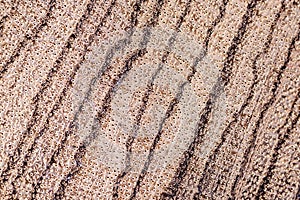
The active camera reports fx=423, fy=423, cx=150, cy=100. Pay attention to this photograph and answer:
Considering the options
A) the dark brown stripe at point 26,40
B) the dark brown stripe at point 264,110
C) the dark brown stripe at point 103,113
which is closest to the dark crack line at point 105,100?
the dark brown stripe at point 103,113

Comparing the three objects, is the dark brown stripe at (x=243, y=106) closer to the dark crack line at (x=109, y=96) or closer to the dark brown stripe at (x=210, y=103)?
the dark brown stripe at (x=210, y=103)

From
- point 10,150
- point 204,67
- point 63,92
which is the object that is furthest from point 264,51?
point 10,150

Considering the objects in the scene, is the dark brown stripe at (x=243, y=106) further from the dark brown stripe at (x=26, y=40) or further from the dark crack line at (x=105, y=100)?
the dark brown stripe at (x=26, y=40)

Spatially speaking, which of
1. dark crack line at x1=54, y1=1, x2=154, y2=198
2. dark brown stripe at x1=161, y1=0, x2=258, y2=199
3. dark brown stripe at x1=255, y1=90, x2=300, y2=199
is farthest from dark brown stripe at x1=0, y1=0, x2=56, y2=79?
dark brown stripe at x1=255, y1=90, x2=300, y2=199

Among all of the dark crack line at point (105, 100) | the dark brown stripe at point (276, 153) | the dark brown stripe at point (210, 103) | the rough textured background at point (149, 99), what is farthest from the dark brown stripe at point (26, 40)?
the dark brown stripe at point (276, 153)

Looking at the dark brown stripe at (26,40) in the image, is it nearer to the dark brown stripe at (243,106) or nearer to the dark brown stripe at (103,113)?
the dark brown stripe at (103,113)

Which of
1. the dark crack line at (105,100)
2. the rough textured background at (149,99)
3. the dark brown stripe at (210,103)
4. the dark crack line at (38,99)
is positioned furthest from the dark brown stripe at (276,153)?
the dark crack line at (38,99)

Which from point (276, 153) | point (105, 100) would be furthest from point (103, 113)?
point (276, 153)
